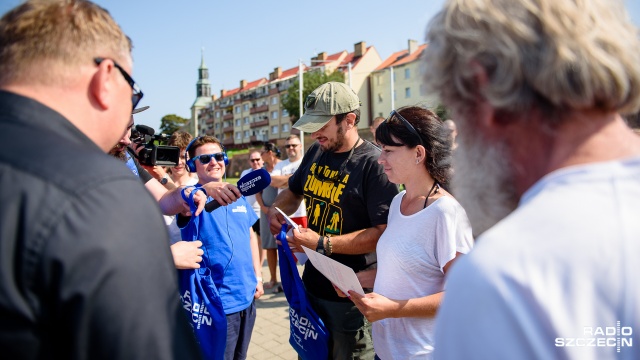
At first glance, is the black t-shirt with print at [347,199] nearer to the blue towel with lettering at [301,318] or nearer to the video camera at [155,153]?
the blue towel with lettering at [301,318]

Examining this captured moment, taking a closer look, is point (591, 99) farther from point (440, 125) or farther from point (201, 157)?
point (201, 157)

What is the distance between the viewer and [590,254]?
730mm

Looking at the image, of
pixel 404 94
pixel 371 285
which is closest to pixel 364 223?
pixel 371 285

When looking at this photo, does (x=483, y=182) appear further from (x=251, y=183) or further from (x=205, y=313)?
(x=205, y=313)

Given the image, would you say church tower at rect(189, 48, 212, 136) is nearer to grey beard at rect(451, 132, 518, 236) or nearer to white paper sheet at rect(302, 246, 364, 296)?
white paper sheet at rect(302, 246, 364, 296)

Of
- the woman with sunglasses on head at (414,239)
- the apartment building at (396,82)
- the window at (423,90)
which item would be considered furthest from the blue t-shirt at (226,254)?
the apartment building at (396,82)

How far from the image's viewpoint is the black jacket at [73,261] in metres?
0.89

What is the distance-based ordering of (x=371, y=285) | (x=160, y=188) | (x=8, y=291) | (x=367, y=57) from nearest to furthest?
(x=8, y=291) → (x=371, y=285) → (x=160, y=188) → (x=367, y=57)

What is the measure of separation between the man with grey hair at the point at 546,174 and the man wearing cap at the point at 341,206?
186cm

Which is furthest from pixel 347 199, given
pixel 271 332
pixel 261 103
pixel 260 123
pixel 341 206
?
pixel 261 103

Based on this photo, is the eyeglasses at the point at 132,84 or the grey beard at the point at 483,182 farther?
the eyeglasses at the point at 132,84

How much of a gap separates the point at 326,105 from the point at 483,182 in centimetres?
229

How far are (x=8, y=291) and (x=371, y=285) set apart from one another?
223cm

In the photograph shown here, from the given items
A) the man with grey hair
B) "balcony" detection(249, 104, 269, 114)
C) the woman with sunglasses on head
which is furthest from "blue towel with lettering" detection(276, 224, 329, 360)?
"balcony" detection(249, 104, 269, 114)
